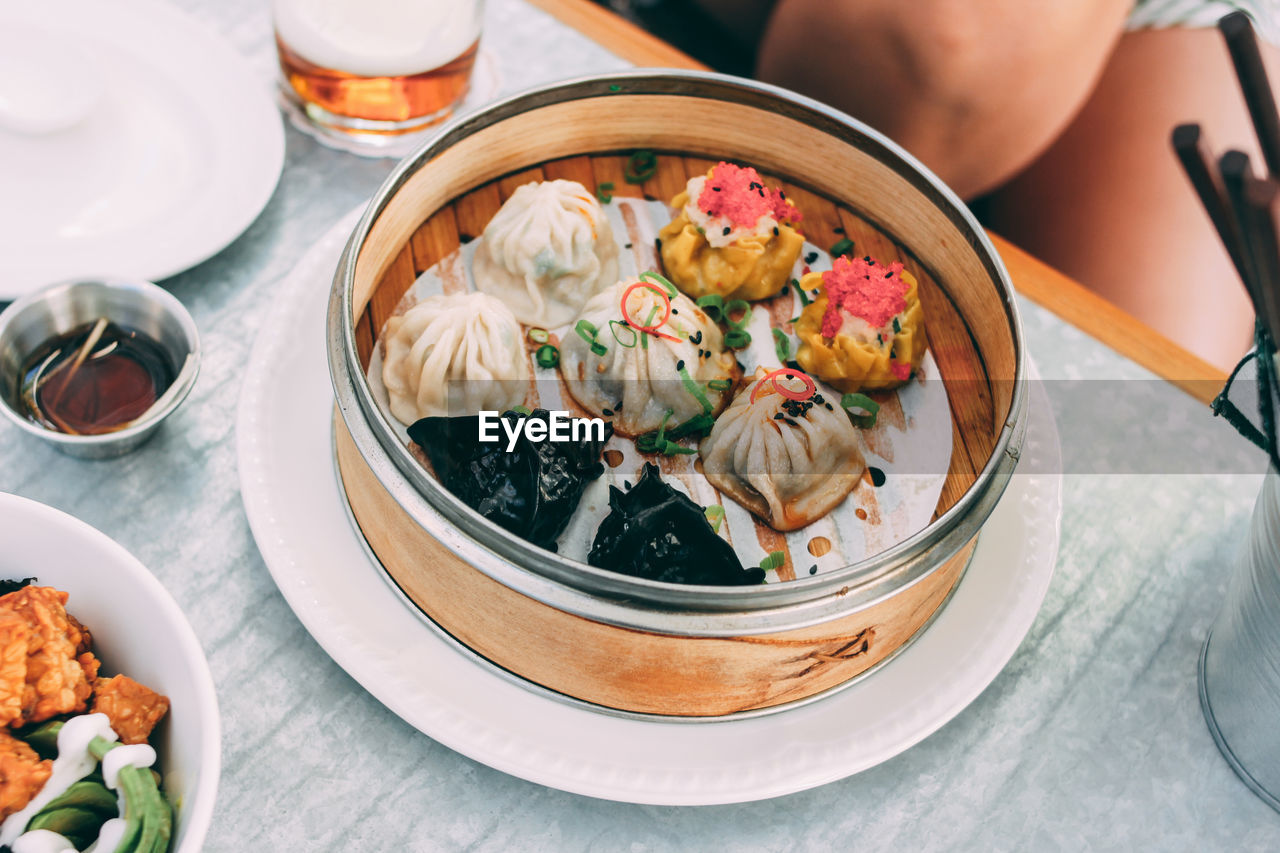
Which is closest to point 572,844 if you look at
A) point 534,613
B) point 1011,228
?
point 534,613

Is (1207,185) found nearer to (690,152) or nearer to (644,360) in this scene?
(644,360)

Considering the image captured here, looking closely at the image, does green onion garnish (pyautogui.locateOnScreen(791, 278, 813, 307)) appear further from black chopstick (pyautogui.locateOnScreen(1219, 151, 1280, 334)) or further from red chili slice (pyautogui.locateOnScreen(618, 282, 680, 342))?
black chopstick (pyautogui.locateOnScreen(1219, 151, 1280, 334))

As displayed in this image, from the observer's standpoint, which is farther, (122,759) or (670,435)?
(670,435)

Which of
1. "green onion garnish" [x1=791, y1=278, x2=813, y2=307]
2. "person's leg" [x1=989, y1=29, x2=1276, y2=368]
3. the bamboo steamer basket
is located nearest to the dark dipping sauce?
the bamboo steamer basket

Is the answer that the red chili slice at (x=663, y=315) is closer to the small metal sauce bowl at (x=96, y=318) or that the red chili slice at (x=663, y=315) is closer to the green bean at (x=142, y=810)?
the small metal sauce bowl at (x=96, y=318)

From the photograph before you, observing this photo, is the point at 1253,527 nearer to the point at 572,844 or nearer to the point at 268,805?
the point at 572,844

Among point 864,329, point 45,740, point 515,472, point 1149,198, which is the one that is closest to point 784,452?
point 864,329
